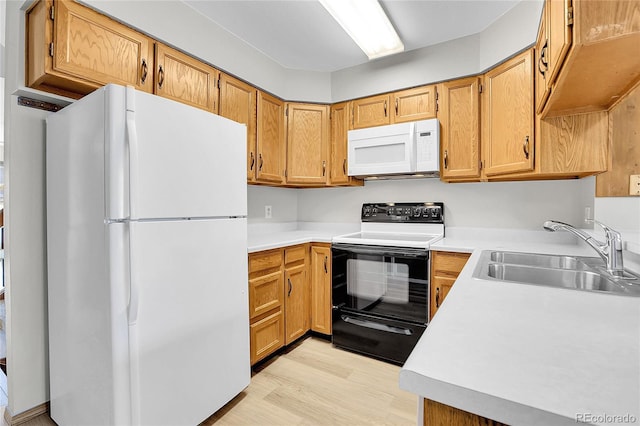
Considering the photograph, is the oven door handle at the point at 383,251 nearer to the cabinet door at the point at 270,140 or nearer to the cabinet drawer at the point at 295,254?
the cabinet drawer at the point at 295,254

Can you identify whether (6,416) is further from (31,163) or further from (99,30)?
(99,30)

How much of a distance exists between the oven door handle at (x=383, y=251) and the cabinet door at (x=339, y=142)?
2.32ft

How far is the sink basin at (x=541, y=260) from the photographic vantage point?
1523mm

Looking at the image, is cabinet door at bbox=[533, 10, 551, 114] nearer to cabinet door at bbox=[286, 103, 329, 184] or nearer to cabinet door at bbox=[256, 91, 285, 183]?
cabinet door at bbox=[286, 103, 329, 184]

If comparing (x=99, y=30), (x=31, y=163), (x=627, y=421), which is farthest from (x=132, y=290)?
(x=627, y=421)

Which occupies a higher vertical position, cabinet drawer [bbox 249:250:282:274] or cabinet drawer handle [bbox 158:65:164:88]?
cabinet drawer handle [bbox 158:65:164:88]

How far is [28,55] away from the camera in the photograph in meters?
1.51

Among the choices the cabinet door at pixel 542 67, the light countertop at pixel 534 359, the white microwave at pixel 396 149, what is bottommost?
the light countertop at pixel 534 359

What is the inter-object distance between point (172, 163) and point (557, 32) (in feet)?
5.50

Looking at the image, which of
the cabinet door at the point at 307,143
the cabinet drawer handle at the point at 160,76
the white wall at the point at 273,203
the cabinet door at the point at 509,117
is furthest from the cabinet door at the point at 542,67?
the white wall at the point at 273,203

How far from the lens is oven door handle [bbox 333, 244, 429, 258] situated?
2.12 m

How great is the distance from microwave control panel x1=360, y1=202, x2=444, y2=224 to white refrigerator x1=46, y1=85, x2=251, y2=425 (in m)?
1.55

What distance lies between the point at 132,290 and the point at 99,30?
52.3 inches

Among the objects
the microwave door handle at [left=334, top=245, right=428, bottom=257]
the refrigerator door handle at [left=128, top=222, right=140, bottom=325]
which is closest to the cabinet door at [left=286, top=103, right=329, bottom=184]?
the microwave door handle at [left=334, top=245, right=428, bottom=257]
